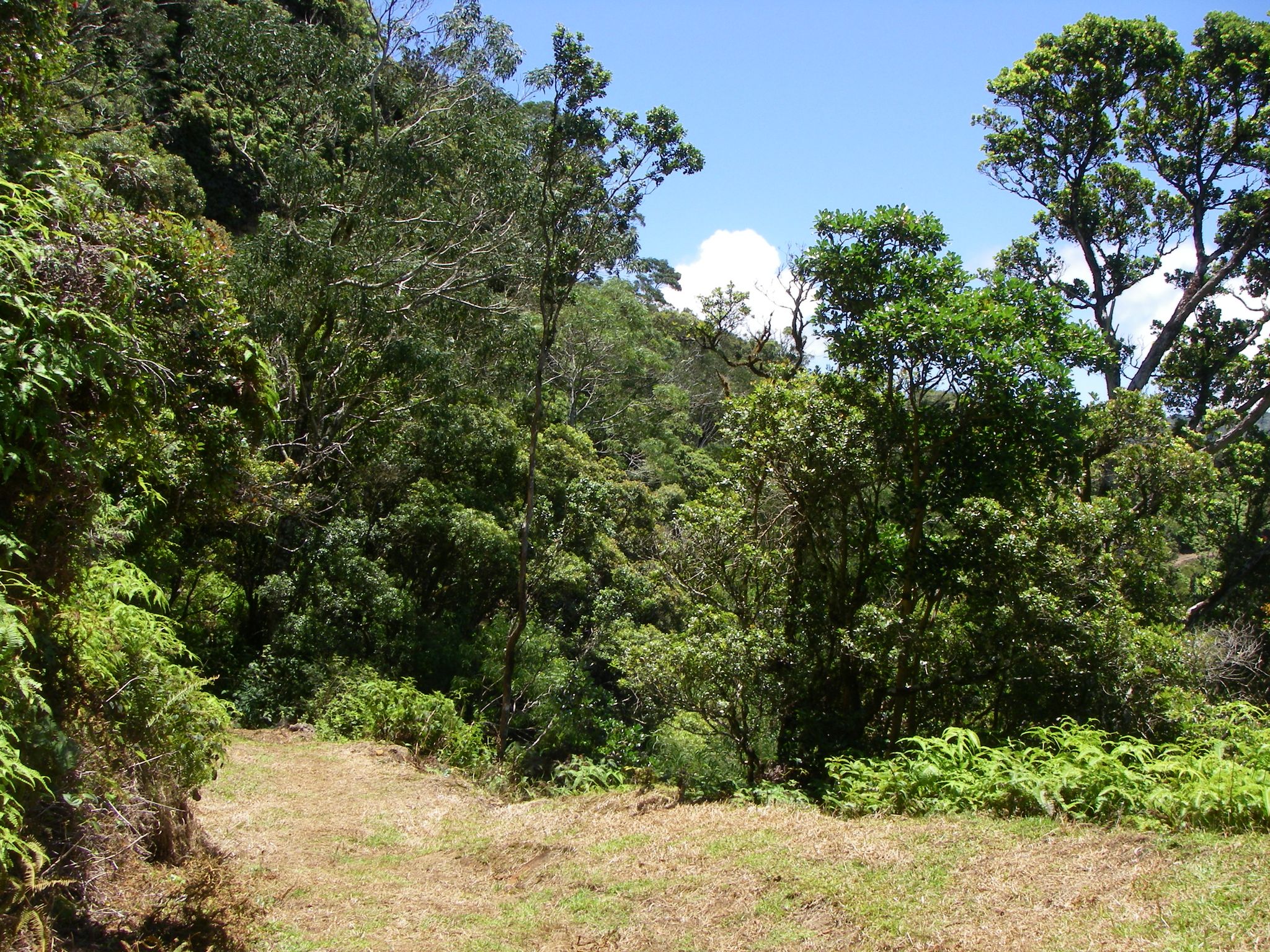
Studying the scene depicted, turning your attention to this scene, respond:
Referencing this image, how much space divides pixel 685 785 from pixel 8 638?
294 inches

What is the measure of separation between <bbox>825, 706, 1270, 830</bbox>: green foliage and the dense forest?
5 centimetres

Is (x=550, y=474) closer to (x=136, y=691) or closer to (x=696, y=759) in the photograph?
(x=696, y=759)

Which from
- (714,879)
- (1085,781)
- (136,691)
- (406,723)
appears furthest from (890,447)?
(136,691)

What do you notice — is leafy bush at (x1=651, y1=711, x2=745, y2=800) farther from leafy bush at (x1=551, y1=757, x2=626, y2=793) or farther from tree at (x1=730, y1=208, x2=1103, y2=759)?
tree at (x1=730, y1=208, x2=1103, y2=759)

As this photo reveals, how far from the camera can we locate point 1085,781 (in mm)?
6844

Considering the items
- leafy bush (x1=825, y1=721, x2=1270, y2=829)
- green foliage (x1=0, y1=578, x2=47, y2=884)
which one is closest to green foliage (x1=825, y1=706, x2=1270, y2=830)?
leafy bush (x1=825, y1=721, x2=1270, y2=829)

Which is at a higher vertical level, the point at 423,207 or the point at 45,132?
the point at 423,207

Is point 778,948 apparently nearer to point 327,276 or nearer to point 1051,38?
point 327,276

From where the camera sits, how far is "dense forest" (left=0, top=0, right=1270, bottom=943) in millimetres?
4812

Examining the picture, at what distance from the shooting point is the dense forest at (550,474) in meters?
4.81

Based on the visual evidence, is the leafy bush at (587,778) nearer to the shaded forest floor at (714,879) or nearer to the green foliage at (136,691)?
the shaded forest floor at (714,879)

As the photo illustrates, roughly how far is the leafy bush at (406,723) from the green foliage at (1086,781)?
19.7 feet

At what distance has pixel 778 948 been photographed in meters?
5.46

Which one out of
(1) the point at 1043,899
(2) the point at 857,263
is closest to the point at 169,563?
(2) the point at 857,263
